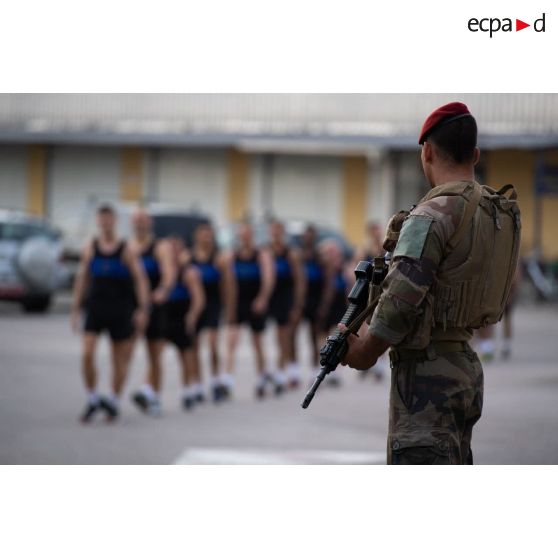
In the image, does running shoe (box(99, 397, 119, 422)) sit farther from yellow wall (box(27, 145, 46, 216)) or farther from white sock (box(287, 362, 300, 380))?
yellow wall (box(27, 145, 46, 216))

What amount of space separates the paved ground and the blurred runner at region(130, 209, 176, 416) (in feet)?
1.70

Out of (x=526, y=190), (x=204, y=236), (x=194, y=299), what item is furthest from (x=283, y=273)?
(x=526, y=190)

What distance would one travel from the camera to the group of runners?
35.6 ft

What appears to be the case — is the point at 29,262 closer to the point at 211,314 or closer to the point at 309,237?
the point at 309,237

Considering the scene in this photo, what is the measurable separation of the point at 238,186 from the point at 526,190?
7249mm

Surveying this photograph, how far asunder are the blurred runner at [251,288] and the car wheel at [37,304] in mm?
9891

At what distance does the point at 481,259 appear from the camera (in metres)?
4.29

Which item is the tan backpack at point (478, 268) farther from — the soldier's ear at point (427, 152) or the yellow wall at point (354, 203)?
the yellow wall at point (354, 203)

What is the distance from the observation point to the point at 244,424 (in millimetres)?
10680

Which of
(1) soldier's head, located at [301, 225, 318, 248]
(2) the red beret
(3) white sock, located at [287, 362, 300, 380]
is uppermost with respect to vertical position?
(2) the red beret

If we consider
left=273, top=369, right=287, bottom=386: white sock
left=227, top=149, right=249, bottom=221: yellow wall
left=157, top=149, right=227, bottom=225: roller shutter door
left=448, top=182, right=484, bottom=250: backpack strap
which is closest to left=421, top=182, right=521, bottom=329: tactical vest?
left=448, top=182, right=484, bottom=250: backpack strap

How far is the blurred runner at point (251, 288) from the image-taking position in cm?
1304

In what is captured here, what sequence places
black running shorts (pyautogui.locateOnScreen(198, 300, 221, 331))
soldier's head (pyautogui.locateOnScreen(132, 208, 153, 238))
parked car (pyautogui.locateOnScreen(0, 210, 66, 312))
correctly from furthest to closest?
parked car (pyautogui.locateOnScreen(0, 210, 66, 312))
black running shorts (pyautogui.locateOnScreen(198, 300, 221, 331))
soldier's head (pyautogui.locateOnScreen(132, 208, 153, 238))

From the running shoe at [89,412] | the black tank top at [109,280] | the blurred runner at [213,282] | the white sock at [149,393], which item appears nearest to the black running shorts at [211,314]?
the blurred runner at [213,282]
